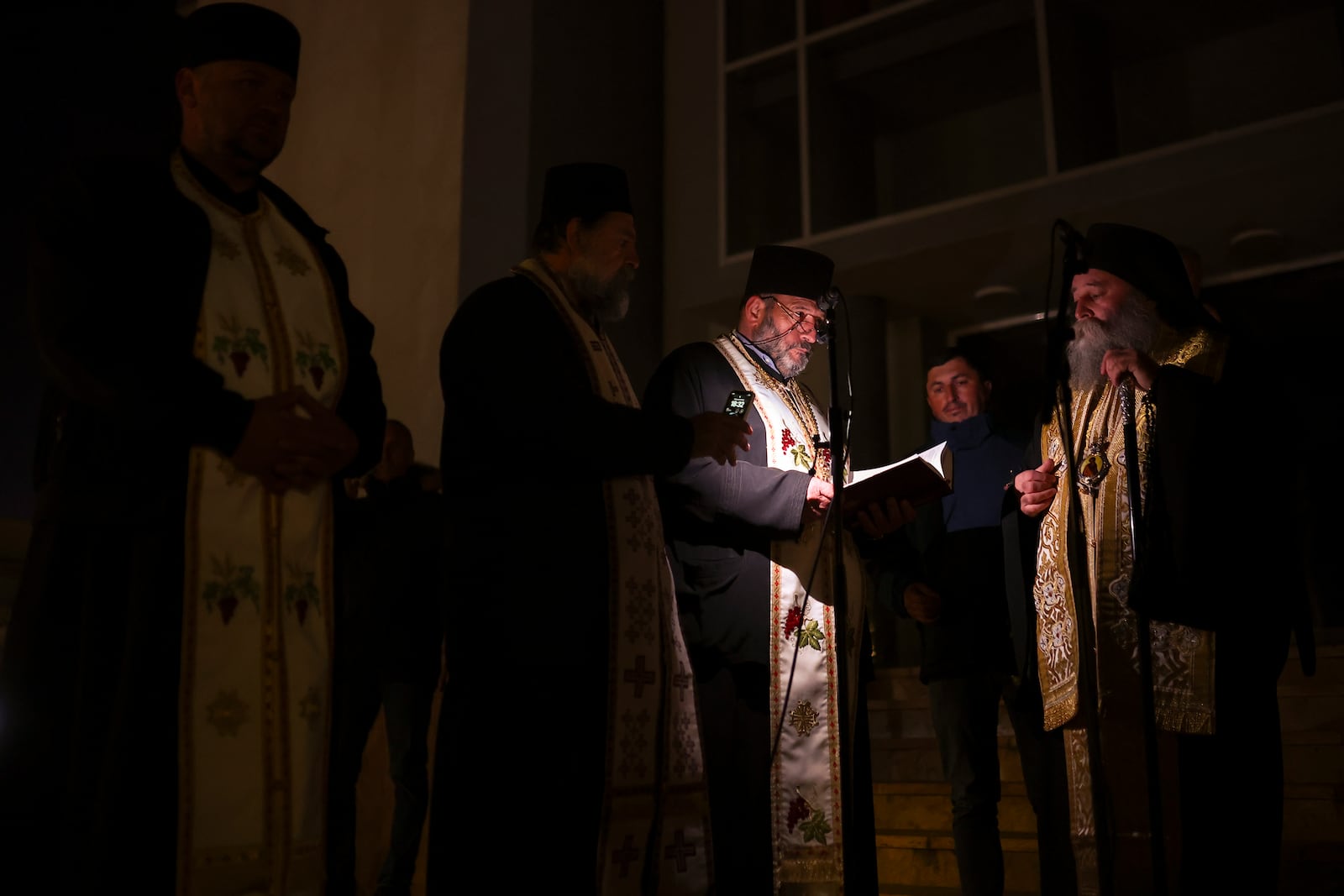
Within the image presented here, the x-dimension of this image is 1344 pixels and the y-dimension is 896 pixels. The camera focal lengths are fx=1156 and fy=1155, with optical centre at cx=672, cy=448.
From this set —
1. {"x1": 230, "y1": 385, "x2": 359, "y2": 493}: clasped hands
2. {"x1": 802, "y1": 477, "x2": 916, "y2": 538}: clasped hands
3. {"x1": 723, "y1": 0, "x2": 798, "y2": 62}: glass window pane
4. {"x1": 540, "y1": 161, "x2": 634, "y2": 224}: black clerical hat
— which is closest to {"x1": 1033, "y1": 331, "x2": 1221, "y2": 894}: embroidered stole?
{"x1": 802, "y1": 477, "x2": 916, "y2": 538}: clasped hands

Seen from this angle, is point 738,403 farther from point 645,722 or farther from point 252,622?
point 252,622

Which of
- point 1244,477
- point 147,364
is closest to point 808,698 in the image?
point 1244,477

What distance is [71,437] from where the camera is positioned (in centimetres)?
196

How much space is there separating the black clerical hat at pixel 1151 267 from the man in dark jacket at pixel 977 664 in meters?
1.03

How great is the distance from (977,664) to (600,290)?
194 cm

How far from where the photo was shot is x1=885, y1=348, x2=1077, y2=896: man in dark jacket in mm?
3762

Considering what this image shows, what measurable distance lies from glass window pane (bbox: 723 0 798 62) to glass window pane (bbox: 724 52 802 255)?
0.20 metres

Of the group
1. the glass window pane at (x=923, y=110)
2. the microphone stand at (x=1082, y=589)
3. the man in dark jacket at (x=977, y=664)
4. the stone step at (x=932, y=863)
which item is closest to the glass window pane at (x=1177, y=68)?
the glass window pane at (x=923, y=110)

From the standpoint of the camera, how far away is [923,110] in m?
7.57

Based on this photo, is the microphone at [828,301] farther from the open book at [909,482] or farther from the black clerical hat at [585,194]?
the black clerical hat at [585,194]

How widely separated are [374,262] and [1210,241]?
4709mm

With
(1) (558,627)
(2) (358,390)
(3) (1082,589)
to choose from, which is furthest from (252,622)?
(3) (1082,589)

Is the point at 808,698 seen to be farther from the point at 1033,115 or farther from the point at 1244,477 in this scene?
the point at 1033,115

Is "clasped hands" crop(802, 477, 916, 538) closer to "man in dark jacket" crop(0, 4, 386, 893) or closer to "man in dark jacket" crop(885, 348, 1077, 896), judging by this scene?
"man in dark jacket" crop(885, 348, 1077, 896)
